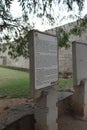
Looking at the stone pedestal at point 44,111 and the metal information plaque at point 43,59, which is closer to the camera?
the metal information plaque at point 43,59

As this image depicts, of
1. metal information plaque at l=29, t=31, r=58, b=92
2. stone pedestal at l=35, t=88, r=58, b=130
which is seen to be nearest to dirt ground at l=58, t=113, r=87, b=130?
stone pedestal at l=35, t=88, r=58, b=130

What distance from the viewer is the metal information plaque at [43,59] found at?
3.28 m

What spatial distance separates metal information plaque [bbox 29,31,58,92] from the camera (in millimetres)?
3275

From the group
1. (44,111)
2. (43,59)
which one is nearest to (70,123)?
(44,111)

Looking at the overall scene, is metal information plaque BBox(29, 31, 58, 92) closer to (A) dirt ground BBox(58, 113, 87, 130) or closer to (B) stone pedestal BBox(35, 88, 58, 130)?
(B) stone pedestal BBox(35, 88, 58, 130)

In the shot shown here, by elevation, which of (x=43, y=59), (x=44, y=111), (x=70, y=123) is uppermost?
(x=43, y=59)

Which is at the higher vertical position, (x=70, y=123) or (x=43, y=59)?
(x=43, y=59)

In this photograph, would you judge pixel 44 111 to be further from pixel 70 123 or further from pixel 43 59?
pixel 70 123

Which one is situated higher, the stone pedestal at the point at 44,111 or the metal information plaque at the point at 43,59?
the metal information plaque at the point at 43,59

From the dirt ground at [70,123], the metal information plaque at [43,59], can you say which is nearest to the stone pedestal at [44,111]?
the metal information plaque at [43,59]

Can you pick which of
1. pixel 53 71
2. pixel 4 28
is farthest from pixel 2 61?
pixel 53 71

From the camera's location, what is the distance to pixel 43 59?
3.51 meters

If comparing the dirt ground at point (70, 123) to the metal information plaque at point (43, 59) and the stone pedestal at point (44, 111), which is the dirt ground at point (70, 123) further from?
the metal information plaque at point (43, 59)

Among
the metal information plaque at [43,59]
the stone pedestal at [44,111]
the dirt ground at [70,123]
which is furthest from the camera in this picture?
the dirt ground at [70,123]
